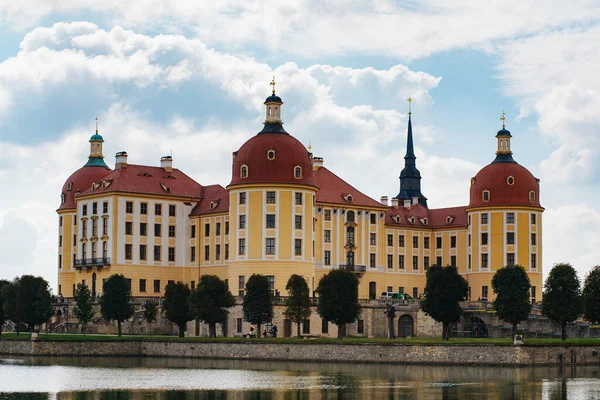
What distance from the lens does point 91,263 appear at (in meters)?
123

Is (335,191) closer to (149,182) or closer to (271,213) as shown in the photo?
(271,213)

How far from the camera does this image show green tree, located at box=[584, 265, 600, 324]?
307 ft

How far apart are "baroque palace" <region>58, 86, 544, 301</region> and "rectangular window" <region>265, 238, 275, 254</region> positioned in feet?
5.87

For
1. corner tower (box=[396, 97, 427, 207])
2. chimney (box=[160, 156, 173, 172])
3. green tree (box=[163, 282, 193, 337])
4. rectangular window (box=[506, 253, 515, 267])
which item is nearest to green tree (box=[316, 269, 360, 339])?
green tree (box=[163, 282, 193, 337])

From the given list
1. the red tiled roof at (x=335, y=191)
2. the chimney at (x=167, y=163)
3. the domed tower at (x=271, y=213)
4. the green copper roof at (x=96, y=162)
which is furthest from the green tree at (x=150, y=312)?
the green copper roof at (x=96, y=162)

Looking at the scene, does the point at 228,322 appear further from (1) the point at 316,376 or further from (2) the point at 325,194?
(1) the point at 316,376

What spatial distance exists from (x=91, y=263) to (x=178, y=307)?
21527 millimetres

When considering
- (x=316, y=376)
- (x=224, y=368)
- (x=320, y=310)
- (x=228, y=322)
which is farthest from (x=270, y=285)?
(x=316, y=376)

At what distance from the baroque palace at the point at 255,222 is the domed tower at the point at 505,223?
105 mm

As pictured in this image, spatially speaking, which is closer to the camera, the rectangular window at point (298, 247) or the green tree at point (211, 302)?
the green tree at point (211, 302)

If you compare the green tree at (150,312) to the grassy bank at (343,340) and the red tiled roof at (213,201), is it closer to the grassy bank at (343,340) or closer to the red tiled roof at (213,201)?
the grassy bank at (343,340)

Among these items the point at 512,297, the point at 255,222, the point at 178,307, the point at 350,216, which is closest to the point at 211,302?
the point at 178,307

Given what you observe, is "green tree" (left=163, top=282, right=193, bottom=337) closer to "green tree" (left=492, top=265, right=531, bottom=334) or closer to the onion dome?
"green tree" (left=492, top=265, right=531, bottom=334)

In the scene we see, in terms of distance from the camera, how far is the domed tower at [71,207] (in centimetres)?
13150
